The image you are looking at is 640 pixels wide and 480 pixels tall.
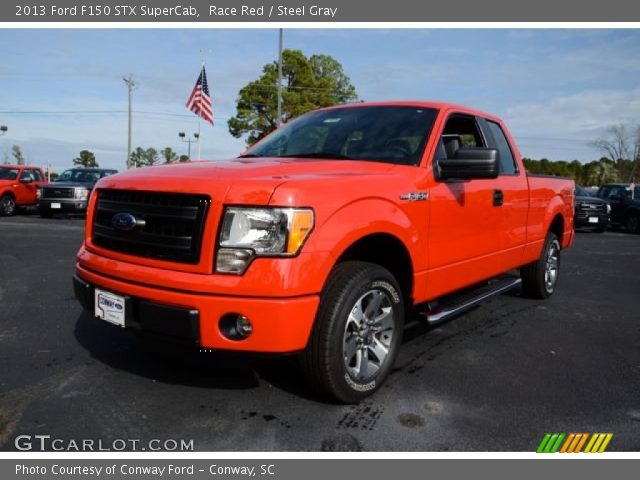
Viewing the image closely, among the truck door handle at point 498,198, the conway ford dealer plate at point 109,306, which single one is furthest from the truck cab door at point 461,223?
the conway ford dealer plate at point 109,306

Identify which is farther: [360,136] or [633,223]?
[633,223]

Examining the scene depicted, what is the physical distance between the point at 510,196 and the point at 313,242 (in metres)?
2.63

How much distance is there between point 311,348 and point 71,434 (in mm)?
1267

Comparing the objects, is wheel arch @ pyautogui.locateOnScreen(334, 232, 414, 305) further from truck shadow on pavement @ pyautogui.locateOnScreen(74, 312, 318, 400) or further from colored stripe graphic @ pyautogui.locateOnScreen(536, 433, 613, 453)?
colored stripe graphic @ pyautogui.locateOnScreen(536, 433, 613, 453)

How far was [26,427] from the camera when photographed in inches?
104

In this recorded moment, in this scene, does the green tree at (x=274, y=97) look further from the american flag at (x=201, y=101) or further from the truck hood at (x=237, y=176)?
the truck hood at (x=237, y=176)

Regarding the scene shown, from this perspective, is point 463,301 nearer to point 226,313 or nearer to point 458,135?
point 458,135

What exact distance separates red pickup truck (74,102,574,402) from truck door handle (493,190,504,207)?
0.7 inches

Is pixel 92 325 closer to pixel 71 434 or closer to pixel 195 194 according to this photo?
pixel 71 434

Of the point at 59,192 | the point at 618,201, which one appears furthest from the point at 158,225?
the point at 618,201

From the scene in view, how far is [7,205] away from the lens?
656 inches

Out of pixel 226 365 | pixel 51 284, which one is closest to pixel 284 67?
pixel 51 284

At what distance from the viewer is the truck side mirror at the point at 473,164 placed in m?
3.37

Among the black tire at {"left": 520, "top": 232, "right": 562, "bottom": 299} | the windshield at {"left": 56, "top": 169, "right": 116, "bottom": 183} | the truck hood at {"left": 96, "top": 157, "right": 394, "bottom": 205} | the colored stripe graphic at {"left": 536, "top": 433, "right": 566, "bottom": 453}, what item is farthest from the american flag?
the colored stripe graphic at {"left": 536, "top": 433, "right": 566, "bottom": 453}
